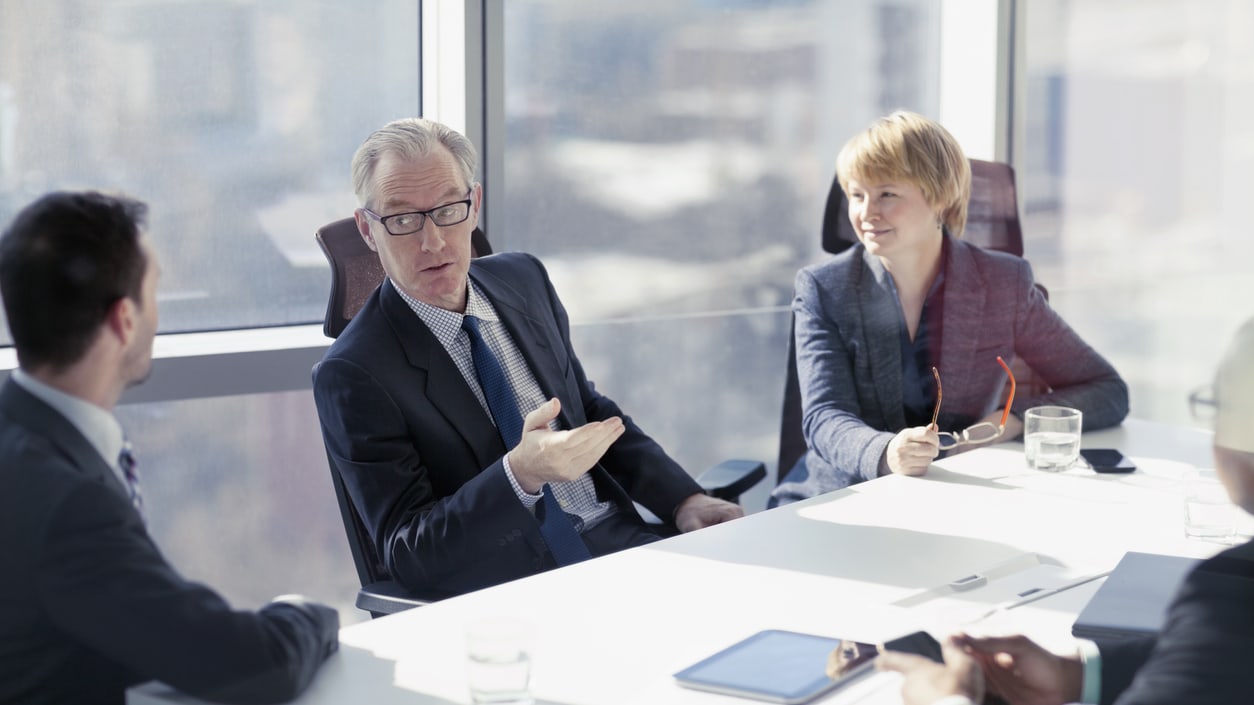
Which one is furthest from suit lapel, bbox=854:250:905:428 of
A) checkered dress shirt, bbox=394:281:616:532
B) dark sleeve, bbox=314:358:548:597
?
dark sleeve, bbox=314:358:548:597

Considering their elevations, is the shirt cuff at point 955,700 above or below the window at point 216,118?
below

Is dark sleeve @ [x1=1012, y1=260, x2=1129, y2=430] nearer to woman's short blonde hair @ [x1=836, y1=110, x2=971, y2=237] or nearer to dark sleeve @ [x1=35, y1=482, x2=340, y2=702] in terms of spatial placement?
woman's short blonde hair @ [x1=836, y1=110, x2=971, y2=237]

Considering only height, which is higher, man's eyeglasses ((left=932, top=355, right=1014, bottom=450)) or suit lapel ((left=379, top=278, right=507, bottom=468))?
suit lapel ((left=379, top=278, right=507, bottom=468))

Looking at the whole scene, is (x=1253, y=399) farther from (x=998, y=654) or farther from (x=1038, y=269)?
(x=1038, y=269)

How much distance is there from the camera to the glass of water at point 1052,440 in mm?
2164

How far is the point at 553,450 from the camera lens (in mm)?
1770

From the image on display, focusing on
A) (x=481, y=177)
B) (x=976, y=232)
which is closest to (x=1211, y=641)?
(x=976, y=232)

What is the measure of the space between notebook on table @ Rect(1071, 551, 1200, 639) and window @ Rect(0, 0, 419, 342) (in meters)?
1.89

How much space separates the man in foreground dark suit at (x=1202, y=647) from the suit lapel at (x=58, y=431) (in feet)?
2.67

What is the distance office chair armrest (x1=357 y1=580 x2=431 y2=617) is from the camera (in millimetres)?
1709

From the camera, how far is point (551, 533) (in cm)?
203

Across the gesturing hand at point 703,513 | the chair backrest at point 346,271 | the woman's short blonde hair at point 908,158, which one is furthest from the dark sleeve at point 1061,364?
the chair backrest at point 346,271

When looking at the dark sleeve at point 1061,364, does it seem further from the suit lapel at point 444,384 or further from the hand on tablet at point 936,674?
the hand on tablet at point 936,674

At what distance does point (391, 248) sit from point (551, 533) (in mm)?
555
